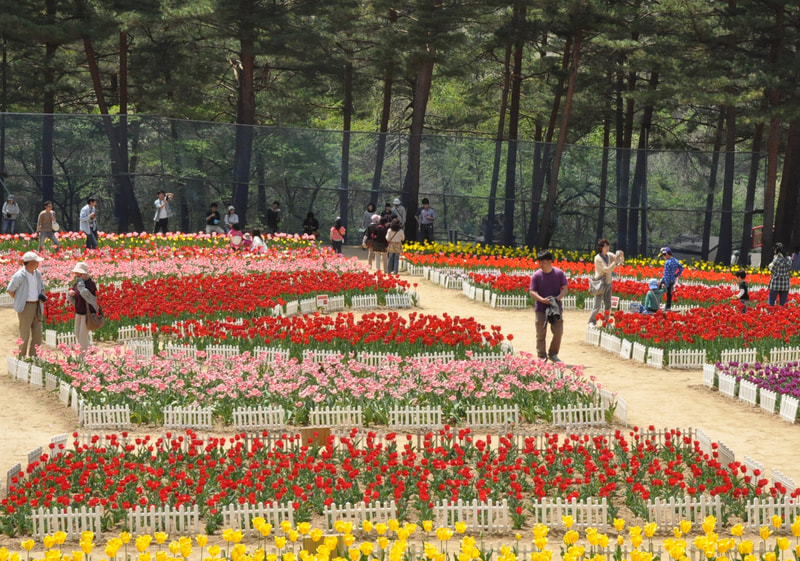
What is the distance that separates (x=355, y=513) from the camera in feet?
34.8

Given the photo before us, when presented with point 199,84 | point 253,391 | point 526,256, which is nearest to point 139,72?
point 199,84

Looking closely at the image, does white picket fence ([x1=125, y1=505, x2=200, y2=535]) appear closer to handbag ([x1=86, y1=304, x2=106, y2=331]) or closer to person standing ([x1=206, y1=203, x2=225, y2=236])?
handbag ([x1=86, y1=304, x2=106, y2=331])

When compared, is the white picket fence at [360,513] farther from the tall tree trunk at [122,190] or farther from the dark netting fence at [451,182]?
the dark netting fence at [451,182]

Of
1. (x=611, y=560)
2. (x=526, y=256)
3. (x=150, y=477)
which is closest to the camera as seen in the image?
(x=611, y=560)

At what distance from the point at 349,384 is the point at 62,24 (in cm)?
2880

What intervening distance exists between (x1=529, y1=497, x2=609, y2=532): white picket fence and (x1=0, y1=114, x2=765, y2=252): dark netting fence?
2922 centimetres

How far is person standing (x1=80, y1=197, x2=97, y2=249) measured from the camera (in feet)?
99.3

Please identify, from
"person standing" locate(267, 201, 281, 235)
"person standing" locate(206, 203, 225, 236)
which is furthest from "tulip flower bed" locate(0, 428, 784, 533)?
"person standing" locate(267, 201, 281, 235)

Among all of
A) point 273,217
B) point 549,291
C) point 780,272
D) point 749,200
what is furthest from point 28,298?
point 749,200

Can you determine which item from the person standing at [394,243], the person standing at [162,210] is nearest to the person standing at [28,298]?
the person standing at [394,243]

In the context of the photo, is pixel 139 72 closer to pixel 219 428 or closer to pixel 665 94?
pixel 665 94

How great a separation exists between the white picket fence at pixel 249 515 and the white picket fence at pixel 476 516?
4.68 feet

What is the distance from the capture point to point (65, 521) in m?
10.4

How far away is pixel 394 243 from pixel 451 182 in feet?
39.2
